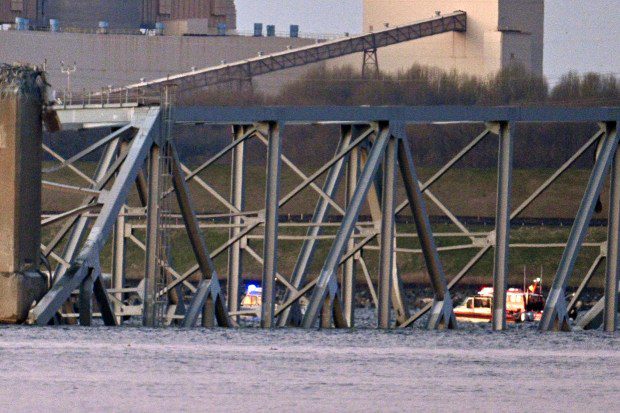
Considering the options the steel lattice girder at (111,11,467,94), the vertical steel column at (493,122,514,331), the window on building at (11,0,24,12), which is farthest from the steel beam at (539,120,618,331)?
the window on building at (11,0,24,12)

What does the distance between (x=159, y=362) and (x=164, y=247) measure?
1224 cm

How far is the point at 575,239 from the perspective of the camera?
185ft

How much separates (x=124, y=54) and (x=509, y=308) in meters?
40.2

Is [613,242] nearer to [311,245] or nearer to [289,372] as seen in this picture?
[311,245]

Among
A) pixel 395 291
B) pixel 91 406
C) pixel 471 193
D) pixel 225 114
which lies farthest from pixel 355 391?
pixel 471 193

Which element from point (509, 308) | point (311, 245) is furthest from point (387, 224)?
point (509, 308)

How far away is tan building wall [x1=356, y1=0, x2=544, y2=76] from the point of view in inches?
4641

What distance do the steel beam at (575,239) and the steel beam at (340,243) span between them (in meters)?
6.42

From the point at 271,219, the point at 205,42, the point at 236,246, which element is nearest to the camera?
the point at 271,219

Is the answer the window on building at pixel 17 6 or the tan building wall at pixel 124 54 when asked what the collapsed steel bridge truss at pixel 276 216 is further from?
the window on building at pixel 17 6

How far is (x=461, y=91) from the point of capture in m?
115

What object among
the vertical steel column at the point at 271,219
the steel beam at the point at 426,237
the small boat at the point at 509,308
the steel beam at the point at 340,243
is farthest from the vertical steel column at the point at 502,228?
the small boat at the point at 509,308

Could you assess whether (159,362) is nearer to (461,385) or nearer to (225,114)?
(461,385)

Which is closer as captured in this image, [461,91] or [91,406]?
[91,406]
